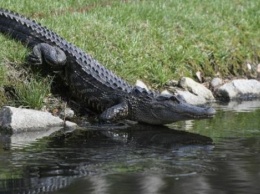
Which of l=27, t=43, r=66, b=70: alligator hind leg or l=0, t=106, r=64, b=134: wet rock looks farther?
l=27, t=43, r=66, b=70: alligator hind leg

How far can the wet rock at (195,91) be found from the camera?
10766 mm

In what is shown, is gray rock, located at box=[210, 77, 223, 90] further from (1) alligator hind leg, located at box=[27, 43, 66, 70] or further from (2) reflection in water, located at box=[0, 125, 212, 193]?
(2) reflection in water, located at box=[0, 125, 212, 193]

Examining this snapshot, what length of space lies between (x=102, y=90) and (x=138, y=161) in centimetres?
282

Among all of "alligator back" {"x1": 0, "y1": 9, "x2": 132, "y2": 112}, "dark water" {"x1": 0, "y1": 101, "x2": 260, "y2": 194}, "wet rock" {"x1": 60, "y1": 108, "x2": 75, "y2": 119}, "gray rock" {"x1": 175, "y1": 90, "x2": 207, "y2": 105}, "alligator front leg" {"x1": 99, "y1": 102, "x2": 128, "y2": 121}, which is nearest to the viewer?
"dark water" {"x1": 0, "y1": 101, "x2": 260, "y2": 194}

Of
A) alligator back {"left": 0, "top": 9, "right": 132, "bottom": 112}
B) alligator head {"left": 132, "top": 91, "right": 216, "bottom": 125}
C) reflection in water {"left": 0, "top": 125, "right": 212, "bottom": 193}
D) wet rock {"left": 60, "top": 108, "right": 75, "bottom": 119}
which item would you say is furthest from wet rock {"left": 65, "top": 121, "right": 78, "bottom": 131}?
alligator head {"left": 132, "top": 91, "right": 216, "bottom": 125}

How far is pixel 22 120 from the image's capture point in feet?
26.6

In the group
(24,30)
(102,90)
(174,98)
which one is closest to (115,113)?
(102,90)

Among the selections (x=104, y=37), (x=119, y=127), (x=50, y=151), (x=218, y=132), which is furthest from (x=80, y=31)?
(x=50, y=151)

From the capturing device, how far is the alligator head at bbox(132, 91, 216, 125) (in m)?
8.68

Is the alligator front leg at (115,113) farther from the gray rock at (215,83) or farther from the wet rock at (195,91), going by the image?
the gray rock at (215,83)

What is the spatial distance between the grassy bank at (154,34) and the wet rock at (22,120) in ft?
4.40

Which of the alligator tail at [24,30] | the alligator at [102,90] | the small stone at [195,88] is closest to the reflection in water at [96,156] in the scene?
the alligator at [102,90]

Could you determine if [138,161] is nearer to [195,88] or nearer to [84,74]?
[84,74]

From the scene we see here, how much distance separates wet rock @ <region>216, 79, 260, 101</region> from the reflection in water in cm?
318
